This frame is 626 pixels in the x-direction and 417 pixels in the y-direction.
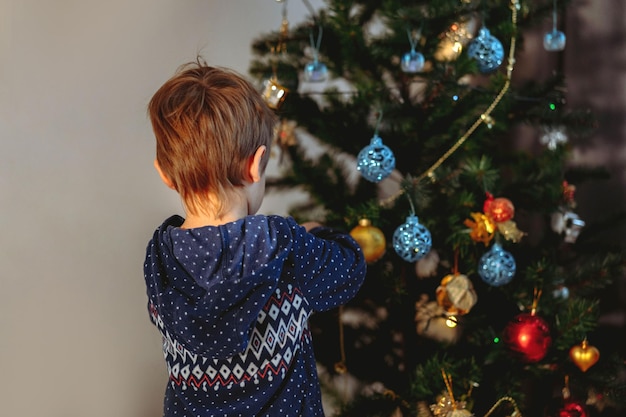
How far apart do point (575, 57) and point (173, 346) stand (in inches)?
53.3

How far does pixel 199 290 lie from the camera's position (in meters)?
1.11

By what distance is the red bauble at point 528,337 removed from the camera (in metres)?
1.44

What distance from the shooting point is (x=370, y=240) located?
1.37 meters

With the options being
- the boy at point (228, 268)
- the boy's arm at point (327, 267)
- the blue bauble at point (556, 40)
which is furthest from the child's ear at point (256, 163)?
the blue bauble at point (556, 40)

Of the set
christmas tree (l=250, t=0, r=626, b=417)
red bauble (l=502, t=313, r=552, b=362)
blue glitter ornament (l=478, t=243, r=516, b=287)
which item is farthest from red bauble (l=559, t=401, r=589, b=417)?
blue glitter ornament (l=478, t=243, r=516, b=287)

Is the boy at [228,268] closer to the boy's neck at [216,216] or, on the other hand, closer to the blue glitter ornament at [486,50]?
the boy's neck at [216,216]

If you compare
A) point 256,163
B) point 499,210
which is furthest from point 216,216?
point 499,210

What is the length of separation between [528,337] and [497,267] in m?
0.15

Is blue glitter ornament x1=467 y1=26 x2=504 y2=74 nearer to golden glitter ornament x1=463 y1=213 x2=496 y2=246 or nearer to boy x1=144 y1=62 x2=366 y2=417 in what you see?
golden glitter ornament x1=463 y1=213 x2=496 y2=246

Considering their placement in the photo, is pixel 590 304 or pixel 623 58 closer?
pixel 590 304

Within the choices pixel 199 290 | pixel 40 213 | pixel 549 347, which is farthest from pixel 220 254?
pixel 549 347

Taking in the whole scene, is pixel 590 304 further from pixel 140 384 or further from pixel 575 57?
pixel 140 384

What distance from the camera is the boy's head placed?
1.12 meters

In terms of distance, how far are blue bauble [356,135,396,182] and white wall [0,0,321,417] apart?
20.5 inches
